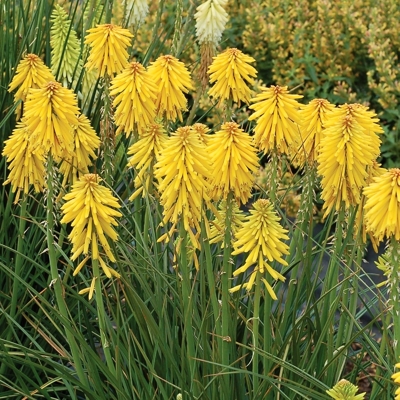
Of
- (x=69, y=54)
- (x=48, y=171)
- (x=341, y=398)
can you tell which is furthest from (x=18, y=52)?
(x=341, y=398)

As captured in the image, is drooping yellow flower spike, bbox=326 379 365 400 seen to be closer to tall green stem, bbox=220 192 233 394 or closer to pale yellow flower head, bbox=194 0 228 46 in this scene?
tall green stem, bbox=220 192 233 394

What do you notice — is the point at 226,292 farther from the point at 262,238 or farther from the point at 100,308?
the point at 100,308

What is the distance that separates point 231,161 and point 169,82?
52cm

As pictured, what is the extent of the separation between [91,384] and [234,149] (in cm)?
97

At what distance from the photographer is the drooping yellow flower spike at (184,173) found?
2207 mm

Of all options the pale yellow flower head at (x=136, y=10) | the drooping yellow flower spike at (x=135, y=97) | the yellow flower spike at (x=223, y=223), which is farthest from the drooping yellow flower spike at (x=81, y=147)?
the pale yellow flower head at (x=136, y=10)

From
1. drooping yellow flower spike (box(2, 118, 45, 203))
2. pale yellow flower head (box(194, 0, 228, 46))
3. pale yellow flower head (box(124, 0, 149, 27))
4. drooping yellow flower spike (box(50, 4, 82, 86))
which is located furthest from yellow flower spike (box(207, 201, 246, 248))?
pale yellow flower head (box(124, 0, 149, 27))

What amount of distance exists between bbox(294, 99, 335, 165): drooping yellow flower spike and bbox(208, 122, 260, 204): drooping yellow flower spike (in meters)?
0.33

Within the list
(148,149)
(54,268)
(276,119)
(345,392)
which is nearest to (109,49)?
(148,149)

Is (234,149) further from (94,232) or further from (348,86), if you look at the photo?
(348,86)

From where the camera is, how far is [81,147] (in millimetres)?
2730

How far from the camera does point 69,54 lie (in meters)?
3.61

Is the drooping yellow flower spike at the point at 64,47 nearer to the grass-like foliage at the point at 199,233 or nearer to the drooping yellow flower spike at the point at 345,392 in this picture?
the grass-like foliage at the point at 199,233

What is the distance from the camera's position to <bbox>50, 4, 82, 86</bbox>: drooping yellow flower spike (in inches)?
139
